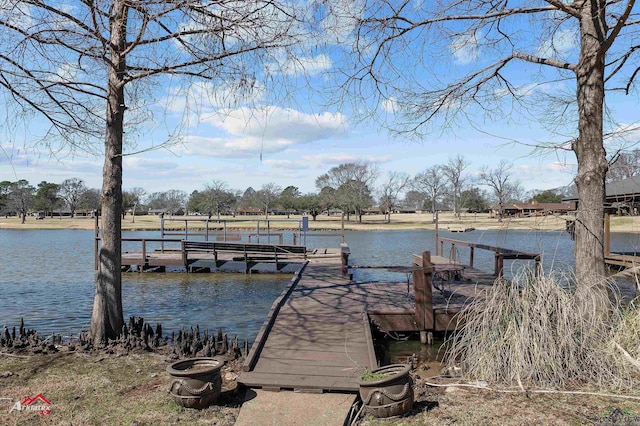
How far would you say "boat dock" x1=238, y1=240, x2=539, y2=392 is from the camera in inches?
195

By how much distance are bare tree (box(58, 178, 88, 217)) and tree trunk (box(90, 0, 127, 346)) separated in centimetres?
9099

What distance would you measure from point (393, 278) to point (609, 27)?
11656 millimetres

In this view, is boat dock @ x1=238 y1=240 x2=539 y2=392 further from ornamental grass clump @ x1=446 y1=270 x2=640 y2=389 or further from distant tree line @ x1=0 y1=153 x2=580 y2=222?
distant tree line @ x1=0 y1=153 x2=580 y2=222

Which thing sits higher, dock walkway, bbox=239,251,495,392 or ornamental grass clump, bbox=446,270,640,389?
ornamental grass clump, bbox=446,270,640,389

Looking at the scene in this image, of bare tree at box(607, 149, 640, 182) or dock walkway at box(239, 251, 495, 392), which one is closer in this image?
dock walkway at box(239, 251, 495, 392)

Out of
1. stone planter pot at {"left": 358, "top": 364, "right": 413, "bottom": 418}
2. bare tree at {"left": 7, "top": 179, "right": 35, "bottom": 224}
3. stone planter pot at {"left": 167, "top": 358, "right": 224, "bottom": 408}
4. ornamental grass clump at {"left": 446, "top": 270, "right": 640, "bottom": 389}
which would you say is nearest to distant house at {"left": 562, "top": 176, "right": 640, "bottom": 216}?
ornamental grass clump at {"left": 446, "top": 270, "right": 640, "bottom": 389}

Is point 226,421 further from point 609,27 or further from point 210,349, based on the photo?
point 609,27

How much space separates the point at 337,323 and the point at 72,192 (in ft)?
309

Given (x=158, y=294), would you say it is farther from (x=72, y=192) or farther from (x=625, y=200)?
(x=72, y=192)

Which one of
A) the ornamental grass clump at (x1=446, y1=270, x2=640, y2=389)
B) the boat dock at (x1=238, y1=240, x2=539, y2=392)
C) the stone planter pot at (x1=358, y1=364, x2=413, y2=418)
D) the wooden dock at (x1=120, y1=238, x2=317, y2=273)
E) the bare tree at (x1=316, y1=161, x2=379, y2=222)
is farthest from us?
the bare tree at (x1=316, y1=161, x2=379, y2=222)

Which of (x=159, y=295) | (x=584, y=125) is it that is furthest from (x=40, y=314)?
(x=584, y=125)

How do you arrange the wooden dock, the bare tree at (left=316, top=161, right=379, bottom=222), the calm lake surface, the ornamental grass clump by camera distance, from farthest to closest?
the bare tree at (left=316, top=161, right=379, bottom=222), the wooden dock, the calm lake surface, the ornamental grass clump

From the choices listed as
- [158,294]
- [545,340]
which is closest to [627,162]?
[545,340]

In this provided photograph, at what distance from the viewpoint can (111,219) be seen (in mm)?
6477
